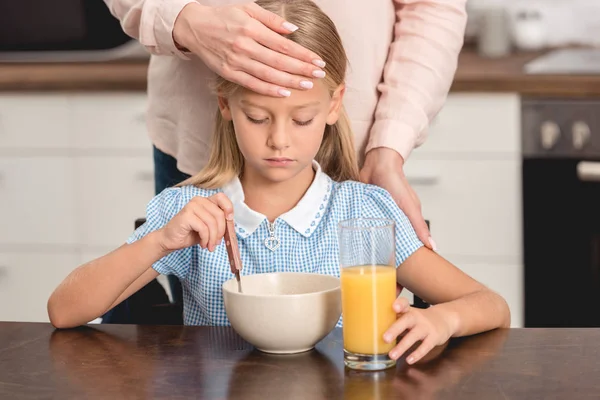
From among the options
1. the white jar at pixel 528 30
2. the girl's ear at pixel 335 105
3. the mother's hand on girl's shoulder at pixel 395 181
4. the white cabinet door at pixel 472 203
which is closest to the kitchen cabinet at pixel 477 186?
the white cabinet door at pixel 472 203

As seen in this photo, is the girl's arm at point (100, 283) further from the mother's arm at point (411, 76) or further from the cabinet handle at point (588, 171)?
the cabinet handle at point (588, 171)

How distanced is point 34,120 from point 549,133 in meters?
1.52

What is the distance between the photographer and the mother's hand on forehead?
142 cm

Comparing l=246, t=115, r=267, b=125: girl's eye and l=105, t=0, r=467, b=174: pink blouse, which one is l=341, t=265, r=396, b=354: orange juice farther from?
l=105, t=0, r=467, b=174: pink blouse

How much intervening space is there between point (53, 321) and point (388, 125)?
656 millimetres

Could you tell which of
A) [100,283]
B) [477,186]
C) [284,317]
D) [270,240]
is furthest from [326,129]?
[477,186]

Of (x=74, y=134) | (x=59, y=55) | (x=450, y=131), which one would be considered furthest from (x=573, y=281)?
(x=59, y=55)

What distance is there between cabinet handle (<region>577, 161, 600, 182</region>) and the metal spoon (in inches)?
66.1

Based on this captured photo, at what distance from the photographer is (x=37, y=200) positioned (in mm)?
3156

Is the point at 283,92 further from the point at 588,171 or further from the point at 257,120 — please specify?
the point at 588,171

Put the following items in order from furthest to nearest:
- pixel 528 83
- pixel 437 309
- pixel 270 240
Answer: pixel 528 83, pixel 270 240, pixel 437 309

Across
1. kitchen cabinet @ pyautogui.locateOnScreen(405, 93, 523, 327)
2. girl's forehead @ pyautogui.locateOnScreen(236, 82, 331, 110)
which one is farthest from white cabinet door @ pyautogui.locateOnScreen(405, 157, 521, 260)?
girl's forehead @ pyautogui.locateOnScreen(236, 82, 331, 110)

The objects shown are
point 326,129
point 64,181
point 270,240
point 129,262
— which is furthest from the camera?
point 64,181

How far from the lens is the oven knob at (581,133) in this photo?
8.98 feet
